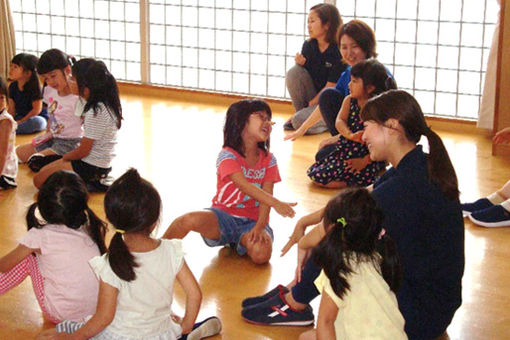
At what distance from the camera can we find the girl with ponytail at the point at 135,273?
8.53 feet

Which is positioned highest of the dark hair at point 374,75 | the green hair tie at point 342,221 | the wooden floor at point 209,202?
the dark hair at point 374,75

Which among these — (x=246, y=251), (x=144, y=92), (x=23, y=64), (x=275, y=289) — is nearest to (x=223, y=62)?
(x=144, y=92)

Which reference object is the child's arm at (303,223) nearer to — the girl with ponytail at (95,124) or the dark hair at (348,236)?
the dark hair at (348,236)

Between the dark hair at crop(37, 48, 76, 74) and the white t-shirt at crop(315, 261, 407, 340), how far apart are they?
2.62 metres

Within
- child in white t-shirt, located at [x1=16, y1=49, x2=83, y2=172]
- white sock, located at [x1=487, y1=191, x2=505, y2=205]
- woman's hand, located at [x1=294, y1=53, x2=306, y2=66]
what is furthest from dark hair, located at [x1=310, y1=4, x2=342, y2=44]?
white sock, located at [x1=487, y1=191, x2=505, y2=205]

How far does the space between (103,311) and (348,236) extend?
776 mm

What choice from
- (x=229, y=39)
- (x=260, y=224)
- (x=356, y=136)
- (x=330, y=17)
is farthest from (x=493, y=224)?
(x=229, y=39)

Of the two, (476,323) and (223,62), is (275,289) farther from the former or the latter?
(223,62)

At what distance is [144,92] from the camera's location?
6.99m

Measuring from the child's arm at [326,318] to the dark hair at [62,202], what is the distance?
0.90m

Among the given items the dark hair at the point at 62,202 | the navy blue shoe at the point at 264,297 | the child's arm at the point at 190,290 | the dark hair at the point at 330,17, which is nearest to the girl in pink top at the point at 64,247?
the dark hair at the point at 62,202

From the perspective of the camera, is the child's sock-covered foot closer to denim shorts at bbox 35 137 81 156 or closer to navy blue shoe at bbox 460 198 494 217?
navy blue shoe at bbox 460 198 494 217

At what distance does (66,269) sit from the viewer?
292 cm

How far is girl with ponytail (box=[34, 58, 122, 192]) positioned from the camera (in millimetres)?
4355
